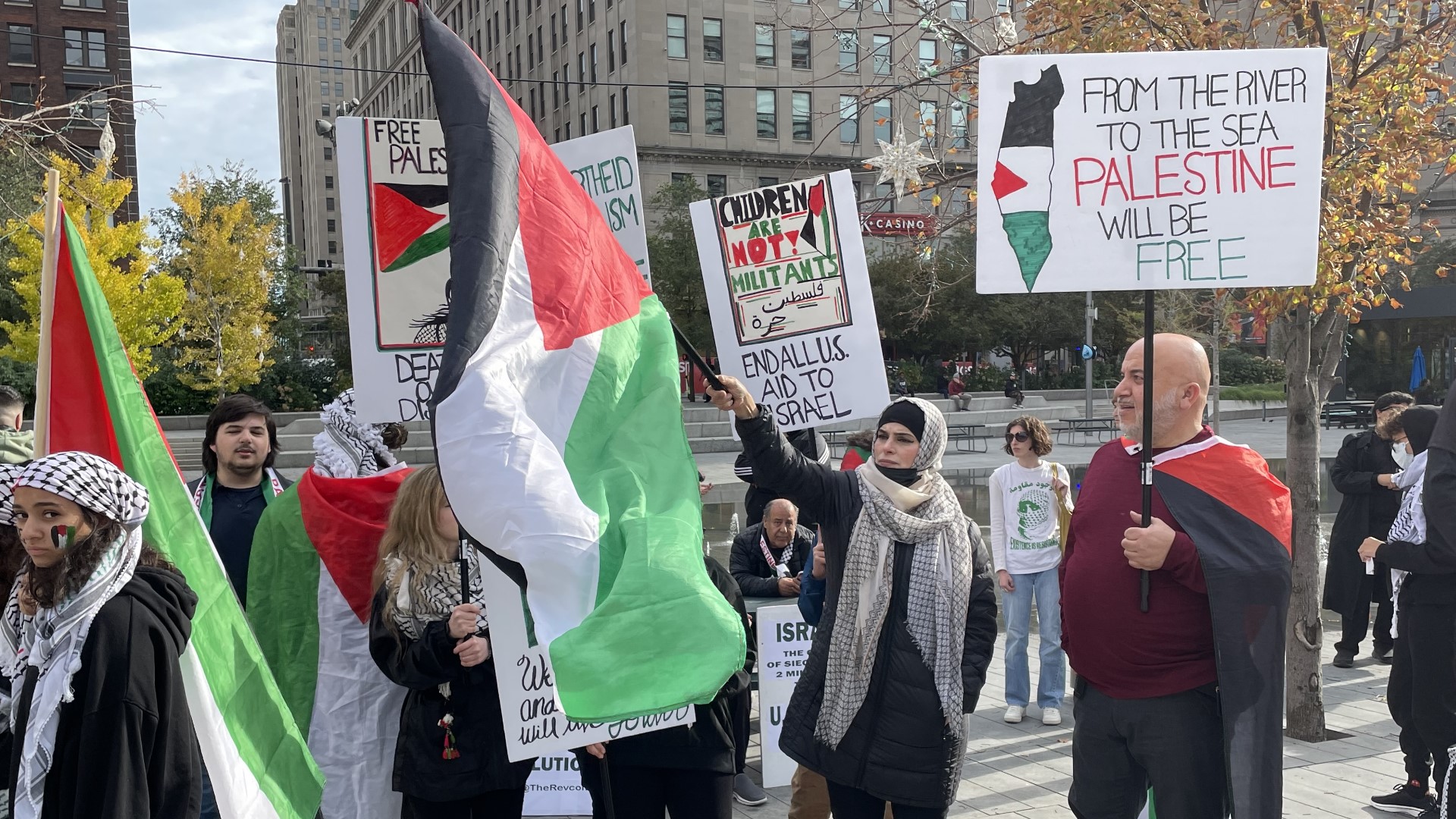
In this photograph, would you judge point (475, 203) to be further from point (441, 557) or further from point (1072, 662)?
point (1072, 662)

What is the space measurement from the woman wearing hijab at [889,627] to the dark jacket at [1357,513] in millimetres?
5575

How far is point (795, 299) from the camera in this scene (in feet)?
18.7

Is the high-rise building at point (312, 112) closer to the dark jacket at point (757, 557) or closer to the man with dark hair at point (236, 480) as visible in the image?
the dark jacket at point (757, 557)

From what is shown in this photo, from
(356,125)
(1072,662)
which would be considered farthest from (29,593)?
(1072,662)

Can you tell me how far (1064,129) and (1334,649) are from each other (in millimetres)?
6677

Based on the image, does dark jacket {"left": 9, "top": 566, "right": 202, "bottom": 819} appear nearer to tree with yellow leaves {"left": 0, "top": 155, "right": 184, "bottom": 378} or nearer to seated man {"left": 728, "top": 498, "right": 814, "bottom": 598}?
seated man {"left": 728, "top": 498, "right": 814, "bottom": 598}

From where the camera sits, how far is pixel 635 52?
5984 centimetres

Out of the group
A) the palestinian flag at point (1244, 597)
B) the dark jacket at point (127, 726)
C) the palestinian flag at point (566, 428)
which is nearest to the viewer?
the palestinian flag at point (566, 428)

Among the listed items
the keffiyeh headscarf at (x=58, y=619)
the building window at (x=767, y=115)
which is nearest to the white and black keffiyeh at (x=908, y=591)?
the keffiyeh headscarf at (x=58, y=619)

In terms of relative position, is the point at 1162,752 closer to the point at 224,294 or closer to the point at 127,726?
the point at 127,726

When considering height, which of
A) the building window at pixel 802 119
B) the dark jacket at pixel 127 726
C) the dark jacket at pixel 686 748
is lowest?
the dark jacket at pixel 686 748

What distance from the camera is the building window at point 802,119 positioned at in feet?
206

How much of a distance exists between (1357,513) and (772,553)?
4.58m

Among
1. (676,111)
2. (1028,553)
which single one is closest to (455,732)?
(1028,553)
